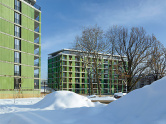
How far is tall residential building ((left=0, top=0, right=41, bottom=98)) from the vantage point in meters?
33.3

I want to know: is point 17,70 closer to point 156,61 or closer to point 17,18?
point 17,18

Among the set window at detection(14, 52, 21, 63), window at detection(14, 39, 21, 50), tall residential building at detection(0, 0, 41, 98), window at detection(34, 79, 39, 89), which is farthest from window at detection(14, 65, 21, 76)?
window at detection(34, 79, 39, 89)

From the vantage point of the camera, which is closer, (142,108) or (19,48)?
(142,108)

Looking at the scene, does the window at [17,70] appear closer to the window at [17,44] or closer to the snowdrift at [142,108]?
the window at [17,44]

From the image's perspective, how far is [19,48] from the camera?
36719 millimetres

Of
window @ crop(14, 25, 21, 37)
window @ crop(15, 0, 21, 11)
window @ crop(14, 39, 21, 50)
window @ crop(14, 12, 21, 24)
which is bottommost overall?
window @ crop(14, 39, 21, 50)

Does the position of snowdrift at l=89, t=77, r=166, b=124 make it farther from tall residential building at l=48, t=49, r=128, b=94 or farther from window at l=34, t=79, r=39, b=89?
tall residential building at l=48, t=49, r=128, b=94

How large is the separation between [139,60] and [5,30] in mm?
23988

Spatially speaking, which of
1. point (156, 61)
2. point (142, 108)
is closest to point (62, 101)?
point (142, 108)

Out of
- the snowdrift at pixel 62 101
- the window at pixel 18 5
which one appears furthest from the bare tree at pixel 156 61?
the window at pixel 18 5

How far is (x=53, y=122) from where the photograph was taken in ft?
17.5

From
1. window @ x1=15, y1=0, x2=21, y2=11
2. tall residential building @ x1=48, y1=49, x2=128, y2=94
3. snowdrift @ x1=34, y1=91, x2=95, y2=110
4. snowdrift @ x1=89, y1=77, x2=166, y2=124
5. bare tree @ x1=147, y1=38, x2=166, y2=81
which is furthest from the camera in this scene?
tall residential building @ x1=48, y1=49, x2=128, y2=94

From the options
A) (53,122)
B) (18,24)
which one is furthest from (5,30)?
(53,122)

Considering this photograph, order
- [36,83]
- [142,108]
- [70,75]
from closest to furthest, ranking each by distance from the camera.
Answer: [142,108] < [36,83] < [70,75]
